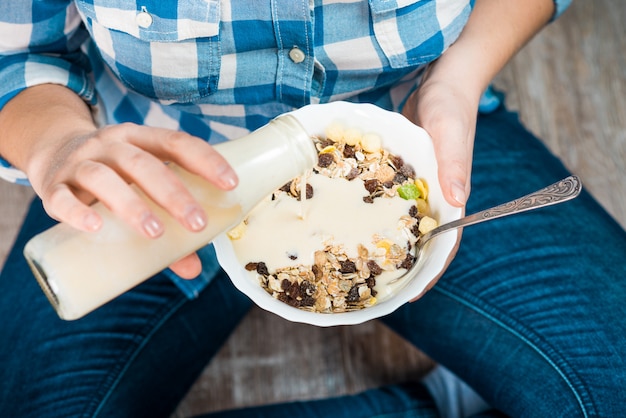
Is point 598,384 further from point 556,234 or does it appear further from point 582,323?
point 556,234

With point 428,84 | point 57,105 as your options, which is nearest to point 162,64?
point 57,105

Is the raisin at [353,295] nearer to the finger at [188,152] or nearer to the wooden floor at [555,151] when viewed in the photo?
the finger at [188,152]

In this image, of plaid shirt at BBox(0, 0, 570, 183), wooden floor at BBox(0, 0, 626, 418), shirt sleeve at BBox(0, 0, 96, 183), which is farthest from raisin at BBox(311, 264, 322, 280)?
wooden floor at BBox(0, 0, 626, 418)

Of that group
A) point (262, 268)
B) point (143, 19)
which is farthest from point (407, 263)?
point (143, 19)

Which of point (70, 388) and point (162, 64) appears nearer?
point (162, 64)

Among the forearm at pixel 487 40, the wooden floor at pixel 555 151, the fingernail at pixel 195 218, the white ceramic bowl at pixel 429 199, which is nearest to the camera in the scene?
the fingernail at pixel 195 218

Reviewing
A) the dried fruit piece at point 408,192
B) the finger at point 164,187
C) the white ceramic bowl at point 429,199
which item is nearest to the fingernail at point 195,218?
the finger at point 164,187

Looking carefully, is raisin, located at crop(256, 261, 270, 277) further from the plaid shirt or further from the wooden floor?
the wooden floor

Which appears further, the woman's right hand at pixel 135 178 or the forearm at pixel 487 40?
the forearm at pixel 487 40
